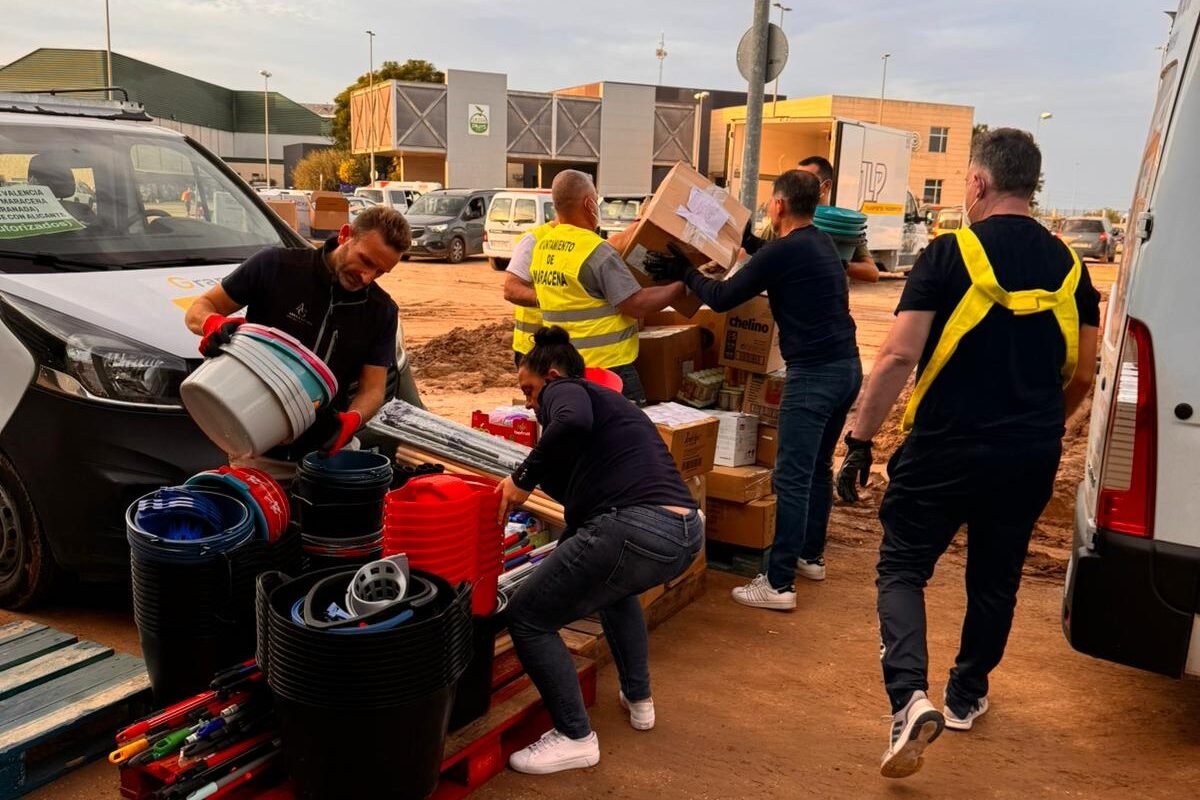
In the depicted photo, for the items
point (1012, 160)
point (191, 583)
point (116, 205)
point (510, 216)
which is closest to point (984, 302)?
point (1012, 160)

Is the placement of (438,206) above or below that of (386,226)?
above

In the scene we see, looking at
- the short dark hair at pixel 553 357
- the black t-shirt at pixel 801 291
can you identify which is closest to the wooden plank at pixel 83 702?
the short dark hair at pixel 553 357

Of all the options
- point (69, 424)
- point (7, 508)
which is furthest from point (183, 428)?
point (7, 508)

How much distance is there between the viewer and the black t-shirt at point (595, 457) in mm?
3092

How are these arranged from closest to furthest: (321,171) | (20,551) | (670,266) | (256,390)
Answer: (256,390), (20,551), (670,266), (321,171)

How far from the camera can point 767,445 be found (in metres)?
5.39

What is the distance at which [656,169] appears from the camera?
49.7 metres

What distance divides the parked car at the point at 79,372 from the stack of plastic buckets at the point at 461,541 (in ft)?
3.99

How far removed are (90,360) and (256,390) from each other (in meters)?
1.11

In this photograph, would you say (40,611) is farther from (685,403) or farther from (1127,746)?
(1127,746)

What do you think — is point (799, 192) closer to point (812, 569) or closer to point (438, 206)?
point (812, 569)

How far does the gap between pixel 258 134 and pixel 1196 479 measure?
90.2 metres

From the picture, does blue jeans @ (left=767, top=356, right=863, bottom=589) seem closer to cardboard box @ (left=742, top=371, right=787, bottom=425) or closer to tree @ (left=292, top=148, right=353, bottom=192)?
cardboard box @ (left=742, top=371, right=787, bottom=425)

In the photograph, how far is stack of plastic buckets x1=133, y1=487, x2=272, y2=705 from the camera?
2.91 meters
